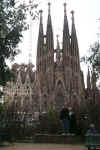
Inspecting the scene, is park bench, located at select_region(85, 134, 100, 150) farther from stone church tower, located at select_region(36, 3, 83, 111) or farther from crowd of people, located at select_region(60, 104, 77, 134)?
stone church tower, located at select_region(36, 3, 83, 111)

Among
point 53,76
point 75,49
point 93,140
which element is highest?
point 75,49

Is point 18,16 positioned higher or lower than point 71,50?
lower

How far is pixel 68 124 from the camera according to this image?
11.0m

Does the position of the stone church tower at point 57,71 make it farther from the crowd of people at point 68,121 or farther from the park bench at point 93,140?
the park bench at point 93,140

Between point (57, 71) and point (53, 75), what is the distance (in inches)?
69.2

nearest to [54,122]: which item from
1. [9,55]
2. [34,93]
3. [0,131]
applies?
[0,131]

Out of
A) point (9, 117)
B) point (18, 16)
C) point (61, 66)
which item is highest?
point (61, 66)

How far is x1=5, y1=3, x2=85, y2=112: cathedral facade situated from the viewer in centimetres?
6581

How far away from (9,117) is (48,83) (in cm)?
5603

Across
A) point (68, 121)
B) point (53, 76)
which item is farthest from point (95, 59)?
point (53, 76)

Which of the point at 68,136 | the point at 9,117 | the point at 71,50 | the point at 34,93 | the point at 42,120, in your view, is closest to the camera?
the point at 68,136

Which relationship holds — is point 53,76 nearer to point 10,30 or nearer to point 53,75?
point 53,75

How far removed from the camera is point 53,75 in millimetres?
69000

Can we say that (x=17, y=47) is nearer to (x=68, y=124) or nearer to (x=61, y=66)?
(x=68, y=124)
